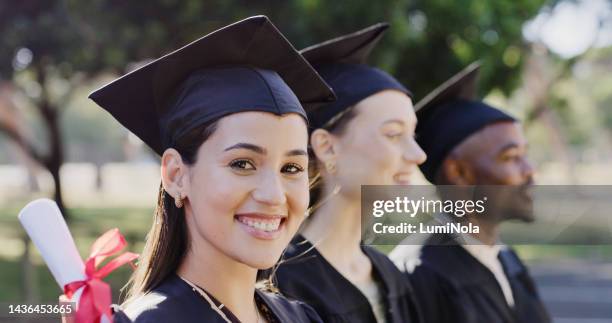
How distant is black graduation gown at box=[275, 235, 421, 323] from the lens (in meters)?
2.85

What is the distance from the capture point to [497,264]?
4.03m

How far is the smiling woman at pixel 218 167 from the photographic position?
2.06 m

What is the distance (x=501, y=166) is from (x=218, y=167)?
6.73 ft

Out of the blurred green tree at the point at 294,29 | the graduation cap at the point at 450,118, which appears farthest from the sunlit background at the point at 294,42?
the graduation cap at the point at 450,118

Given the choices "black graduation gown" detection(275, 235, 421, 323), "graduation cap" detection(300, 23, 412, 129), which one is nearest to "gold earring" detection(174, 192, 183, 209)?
"black graduation gown" detection(275, 235, 421, 323)

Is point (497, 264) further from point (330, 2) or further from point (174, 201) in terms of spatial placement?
point (330, 2)

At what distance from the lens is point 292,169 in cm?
214

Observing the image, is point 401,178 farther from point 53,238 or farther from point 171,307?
point 53,238

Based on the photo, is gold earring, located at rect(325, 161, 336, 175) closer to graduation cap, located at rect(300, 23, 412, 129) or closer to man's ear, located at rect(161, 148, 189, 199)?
graduation cap, located at rect(300, 23, 412, 129)

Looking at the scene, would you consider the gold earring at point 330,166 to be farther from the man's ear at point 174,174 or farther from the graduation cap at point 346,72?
the man's ear at point 174,174

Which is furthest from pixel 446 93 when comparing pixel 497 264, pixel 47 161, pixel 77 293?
pixel 47 161

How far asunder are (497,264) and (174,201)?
2.23 m

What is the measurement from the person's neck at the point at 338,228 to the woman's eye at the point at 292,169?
0.97 m

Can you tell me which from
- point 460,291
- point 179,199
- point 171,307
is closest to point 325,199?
point 460,291
